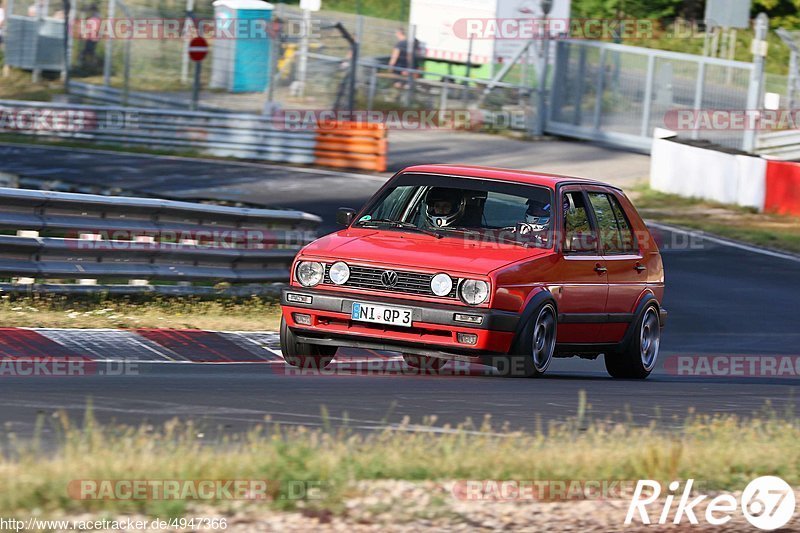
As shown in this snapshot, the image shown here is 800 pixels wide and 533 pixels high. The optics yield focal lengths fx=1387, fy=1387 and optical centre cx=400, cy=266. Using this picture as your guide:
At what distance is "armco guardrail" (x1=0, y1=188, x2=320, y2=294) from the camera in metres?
11.3

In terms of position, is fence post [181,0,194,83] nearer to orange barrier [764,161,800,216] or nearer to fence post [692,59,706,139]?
fence post [692,59,706,139]

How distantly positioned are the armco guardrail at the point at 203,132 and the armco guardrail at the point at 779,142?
26.3 feet

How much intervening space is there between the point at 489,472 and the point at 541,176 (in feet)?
15.7

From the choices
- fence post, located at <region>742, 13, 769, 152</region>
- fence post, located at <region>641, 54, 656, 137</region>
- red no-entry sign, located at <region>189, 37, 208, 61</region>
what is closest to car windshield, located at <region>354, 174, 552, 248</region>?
fence post, located at <region>742, 13, 769, 152</region>

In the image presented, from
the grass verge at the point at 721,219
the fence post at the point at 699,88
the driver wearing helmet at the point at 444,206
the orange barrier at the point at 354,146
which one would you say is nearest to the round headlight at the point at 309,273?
the driver wearing helmet at the point at 444,206

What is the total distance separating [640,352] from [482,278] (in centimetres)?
234

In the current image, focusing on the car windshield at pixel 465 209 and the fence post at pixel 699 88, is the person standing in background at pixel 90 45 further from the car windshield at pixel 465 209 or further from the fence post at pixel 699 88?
the car windshield at pixel 465 209

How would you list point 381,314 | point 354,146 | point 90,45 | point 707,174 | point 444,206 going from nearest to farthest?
point 381,314 < point 444,206 < point 707,174 < point 354,146 < point 90,45

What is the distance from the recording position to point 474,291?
28.9 ft

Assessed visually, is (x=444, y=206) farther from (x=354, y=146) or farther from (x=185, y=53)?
(x=185, y=53)

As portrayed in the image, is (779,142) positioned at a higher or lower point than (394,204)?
higher

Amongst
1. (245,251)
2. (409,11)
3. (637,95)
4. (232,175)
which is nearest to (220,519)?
(245,251)

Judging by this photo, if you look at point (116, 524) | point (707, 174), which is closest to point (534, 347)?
point (116, 524)

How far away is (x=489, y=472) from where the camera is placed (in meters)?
5.64
